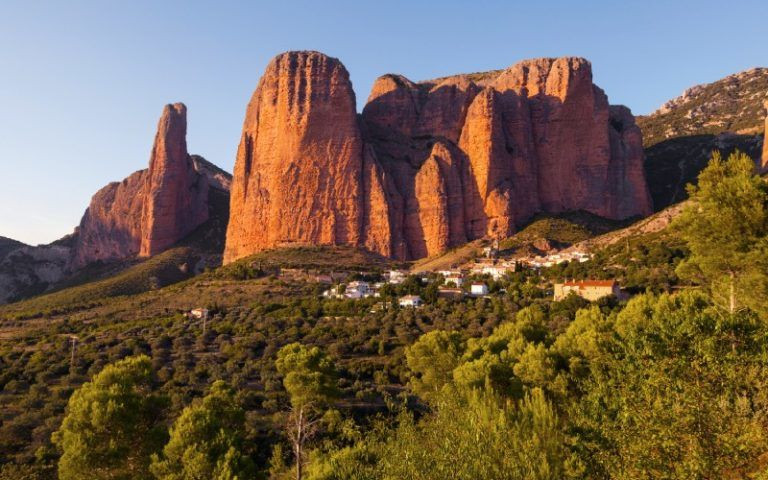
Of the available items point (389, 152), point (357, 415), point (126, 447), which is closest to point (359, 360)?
point (357, 415)

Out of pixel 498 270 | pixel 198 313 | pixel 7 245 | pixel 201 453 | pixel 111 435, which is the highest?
pixel 7 245

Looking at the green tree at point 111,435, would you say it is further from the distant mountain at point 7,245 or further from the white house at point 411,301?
the distant mountain at point 7,245

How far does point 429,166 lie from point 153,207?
2554 inches

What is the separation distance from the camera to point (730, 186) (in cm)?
2344

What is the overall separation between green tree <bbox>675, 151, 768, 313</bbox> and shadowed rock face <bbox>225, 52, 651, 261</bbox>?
75.7 metres

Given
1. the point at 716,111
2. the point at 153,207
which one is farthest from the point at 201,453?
the point at 716,111

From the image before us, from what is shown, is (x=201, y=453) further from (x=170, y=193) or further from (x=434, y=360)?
(x=170, y=193)

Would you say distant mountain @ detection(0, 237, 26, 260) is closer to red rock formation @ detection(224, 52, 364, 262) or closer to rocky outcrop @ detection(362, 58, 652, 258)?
red rock formation @ detection(224, 52, 364, 262)

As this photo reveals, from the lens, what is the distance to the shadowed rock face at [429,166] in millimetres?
104875

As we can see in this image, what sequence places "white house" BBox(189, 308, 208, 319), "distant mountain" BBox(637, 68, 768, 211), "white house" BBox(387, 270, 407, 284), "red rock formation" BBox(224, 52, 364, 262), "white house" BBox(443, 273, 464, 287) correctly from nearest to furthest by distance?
"white house" BBox(189, 308, 208, 319)
"white house" BBox(443, 273, 464, 287)
"white house" BBox(387, 270, 407, 284)
"red rock formation" BBox(224, 52, 364, 262)
"distant mountain" BBox(637, 68, 768, 211)

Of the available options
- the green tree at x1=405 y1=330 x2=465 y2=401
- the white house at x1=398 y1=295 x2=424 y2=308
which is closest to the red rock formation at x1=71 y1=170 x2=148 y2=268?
the white house at x1=398 y1=295 x2=424 y2=308

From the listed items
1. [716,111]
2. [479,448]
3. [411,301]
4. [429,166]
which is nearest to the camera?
[479,448]

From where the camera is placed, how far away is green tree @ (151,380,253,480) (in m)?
20.8

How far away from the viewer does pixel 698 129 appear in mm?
138125
